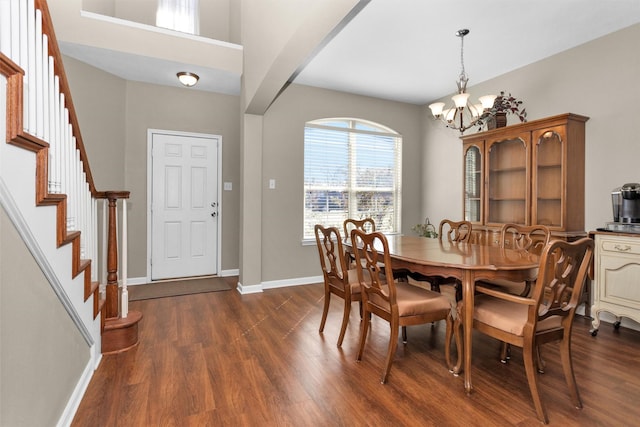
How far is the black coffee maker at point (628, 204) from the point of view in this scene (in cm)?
281

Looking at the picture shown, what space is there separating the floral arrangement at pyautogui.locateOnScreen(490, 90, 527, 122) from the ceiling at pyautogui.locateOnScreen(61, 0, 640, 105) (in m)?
0.41

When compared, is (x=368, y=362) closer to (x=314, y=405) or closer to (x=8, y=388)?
(x=314, y=405)

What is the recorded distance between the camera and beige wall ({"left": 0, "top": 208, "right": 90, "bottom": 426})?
3.68ft

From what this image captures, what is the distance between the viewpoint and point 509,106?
3.84 metres

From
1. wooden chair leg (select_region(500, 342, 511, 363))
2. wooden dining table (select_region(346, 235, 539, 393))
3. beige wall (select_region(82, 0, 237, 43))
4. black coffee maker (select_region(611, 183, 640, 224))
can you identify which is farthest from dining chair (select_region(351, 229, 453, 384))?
beige wall (select_region(82, 0, 237, 43))

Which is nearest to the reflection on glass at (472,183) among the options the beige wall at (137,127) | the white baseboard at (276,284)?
the white baseboard at (276,284)

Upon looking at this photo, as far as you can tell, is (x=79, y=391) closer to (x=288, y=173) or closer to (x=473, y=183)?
(x=288, y=173)

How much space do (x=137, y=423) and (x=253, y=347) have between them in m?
0.97

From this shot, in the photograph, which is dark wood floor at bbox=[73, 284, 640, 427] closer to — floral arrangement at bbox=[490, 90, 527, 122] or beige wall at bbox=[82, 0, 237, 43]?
floral arrangement at bbox=[490, 90, 527, 122]

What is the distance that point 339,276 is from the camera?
105 inches

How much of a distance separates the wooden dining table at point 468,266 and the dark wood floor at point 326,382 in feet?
0.93

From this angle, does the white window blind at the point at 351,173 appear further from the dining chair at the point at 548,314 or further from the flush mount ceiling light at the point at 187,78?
the dining chair at the point at 548,314

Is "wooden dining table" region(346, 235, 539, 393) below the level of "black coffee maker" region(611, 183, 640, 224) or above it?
Result: below

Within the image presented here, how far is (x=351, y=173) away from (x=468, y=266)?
3252mm
